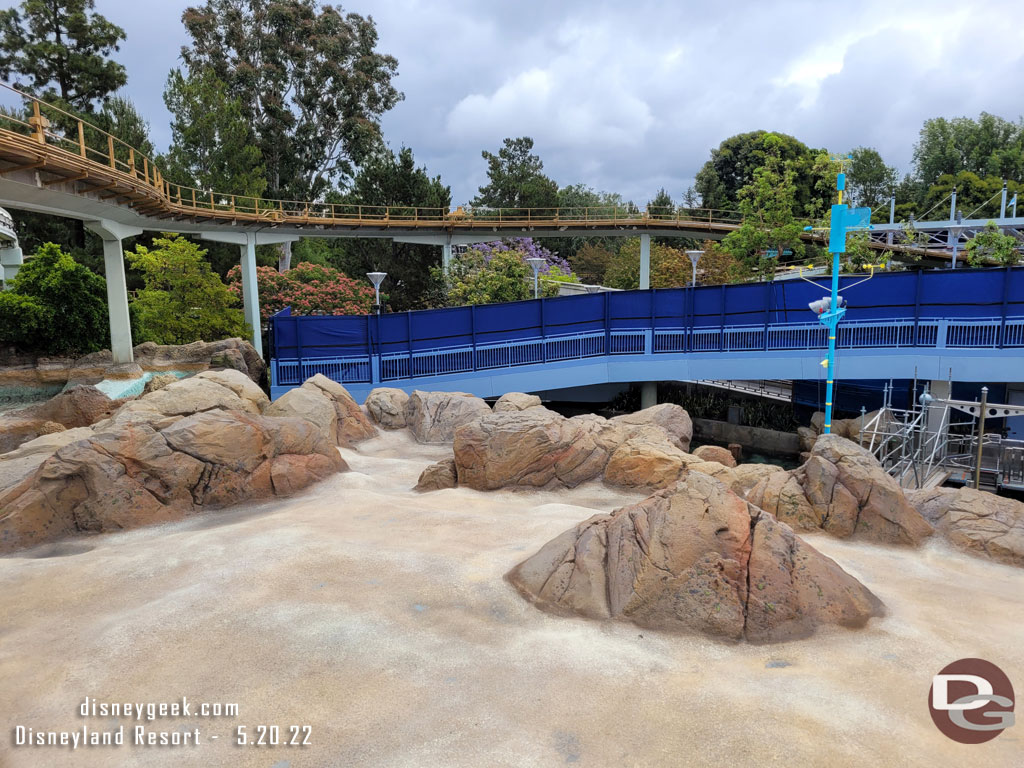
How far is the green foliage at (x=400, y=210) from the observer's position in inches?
1613

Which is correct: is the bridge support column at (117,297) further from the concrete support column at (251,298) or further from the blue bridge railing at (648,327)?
the concrete support column at (251,298)

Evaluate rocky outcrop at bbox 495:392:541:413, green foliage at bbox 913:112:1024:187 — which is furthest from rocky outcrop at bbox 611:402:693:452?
green foliage at bbox 913:112:1024:187

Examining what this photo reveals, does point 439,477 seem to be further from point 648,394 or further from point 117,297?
point 117,297

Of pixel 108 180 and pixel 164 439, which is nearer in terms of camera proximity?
pixel 164 439

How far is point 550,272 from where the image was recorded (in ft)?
124

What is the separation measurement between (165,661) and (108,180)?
16.7 metres

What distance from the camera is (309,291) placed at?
32.1 meters

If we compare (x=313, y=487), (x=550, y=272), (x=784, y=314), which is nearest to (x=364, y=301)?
(x=550, y=272)

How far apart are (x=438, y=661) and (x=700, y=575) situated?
2954mm

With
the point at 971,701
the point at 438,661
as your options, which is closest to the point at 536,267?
the point at 438,661

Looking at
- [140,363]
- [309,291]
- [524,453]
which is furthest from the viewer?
[309,291]

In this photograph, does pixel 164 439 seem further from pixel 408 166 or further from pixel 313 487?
pixel 408 166

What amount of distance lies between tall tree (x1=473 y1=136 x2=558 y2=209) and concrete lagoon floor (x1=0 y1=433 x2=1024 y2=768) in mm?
42046

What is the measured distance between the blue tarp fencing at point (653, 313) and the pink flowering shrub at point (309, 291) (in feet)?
27.1
